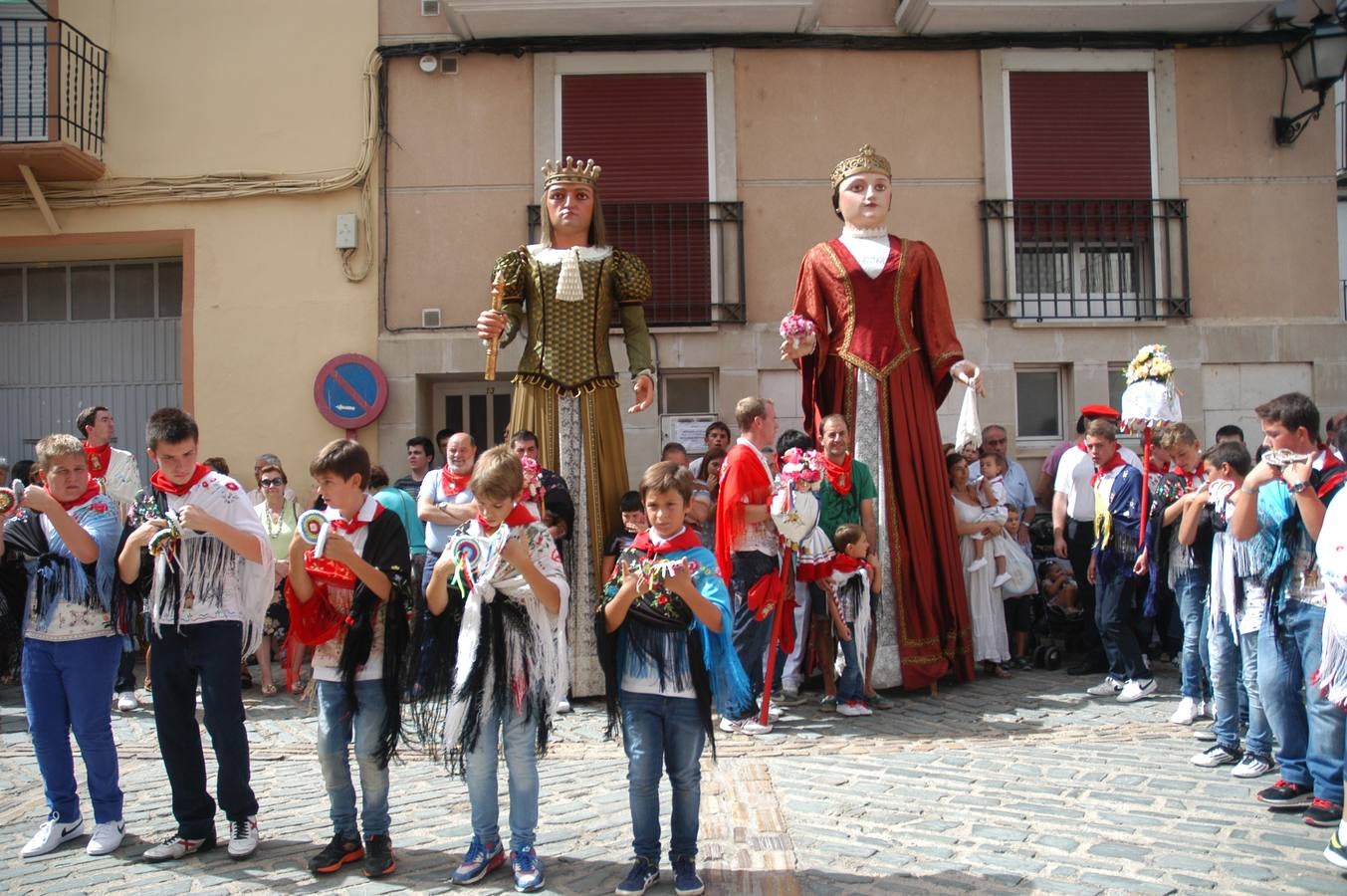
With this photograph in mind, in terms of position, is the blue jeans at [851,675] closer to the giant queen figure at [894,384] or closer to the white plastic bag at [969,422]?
the giant queen figure at [894,384]

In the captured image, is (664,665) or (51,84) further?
(51,84)

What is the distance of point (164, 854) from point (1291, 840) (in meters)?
4.28

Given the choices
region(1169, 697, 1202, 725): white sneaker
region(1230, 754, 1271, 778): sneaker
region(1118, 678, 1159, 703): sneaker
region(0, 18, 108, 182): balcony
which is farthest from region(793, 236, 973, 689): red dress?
region(0, 18, 108, 182): balcony

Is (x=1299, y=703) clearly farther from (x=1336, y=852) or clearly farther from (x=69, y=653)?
(x=69, y=653)

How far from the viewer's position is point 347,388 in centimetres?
940

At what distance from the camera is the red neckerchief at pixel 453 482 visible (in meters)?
6.89

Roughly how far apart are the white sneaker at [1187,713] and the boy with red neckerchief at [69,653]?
5170 mm

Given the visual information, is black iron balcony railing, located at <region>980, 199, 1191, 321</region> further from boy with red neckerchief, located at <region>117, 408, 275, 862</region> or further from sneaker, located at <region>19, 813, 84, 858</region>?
sneaker, located at <region>19, 813, 84, 858</region>

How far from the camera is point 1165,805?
15.6 ft

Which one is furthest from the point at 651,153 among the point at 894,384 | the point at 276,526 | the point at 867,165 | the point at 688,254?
the point at 276,526

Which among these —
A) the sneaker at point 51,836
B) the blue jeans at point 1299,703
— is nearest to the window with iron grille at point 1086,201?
the blue jeans at point 1299,703

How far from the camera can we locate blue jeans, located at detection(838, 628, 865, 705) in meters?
6.54

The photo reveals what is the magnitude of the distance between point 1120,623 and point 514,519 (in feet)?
14.5

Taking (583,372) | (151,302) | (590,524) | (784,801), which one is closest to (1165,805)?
(784,801)
